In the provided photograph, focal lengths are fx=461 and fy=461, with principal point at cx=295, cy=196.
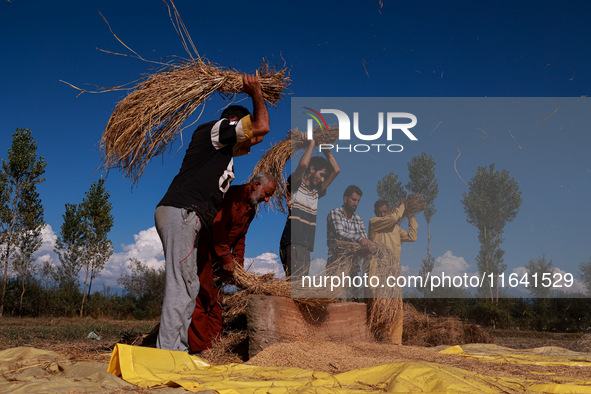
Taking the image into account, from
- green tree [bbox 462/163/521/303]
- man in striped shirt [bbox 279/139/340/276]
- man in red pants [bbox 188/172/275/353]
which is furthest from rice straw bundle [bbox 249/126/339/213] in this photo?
green tree [bbox 462/163/521/303]

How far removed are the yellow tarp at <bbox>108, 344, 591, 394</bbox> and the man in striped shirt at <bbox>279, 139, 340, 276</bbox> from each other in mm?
1602

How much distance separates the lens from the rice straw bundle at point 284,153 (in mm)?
5863

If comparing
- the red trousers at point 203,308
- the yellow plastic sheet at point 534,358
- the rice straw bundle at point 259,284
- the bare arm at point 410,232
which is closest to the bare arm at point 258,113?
the red trousers at point 203,308

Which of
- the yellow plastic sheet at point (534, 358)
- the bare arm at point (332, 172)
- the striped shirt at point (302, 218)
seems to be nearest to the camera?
the yellow plastic sheet at point (534, 358)

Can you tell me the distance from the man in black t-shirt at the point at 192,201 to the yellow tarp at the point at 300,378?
377mm

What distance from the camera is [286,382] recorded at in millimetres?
2645

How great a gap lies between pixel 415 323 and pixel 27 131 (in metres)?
17.4

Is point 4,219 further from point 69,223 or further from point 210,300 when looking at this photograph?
point 210,300

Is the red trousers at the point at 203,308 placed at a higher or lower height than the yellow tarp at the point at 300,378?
higher

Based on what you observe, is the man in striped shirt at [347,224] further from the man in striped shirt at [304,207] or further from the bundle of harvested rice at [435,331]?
the bundle of harvested rice at [435,331]

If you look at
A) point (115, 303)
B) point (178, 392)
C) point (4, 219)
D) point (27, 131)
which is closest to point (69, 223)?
point (4, 219)

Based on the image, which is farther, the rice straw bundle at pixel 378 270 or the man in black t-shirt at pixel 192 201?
the rice straw bundle at pixel 378 270

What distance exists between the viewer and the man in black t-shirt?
3.42 meters

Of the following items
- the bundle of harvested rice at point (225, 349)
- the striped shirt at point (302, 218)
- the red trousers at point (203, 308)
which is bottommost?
the bundle of harvested rice at point (225, 349)
